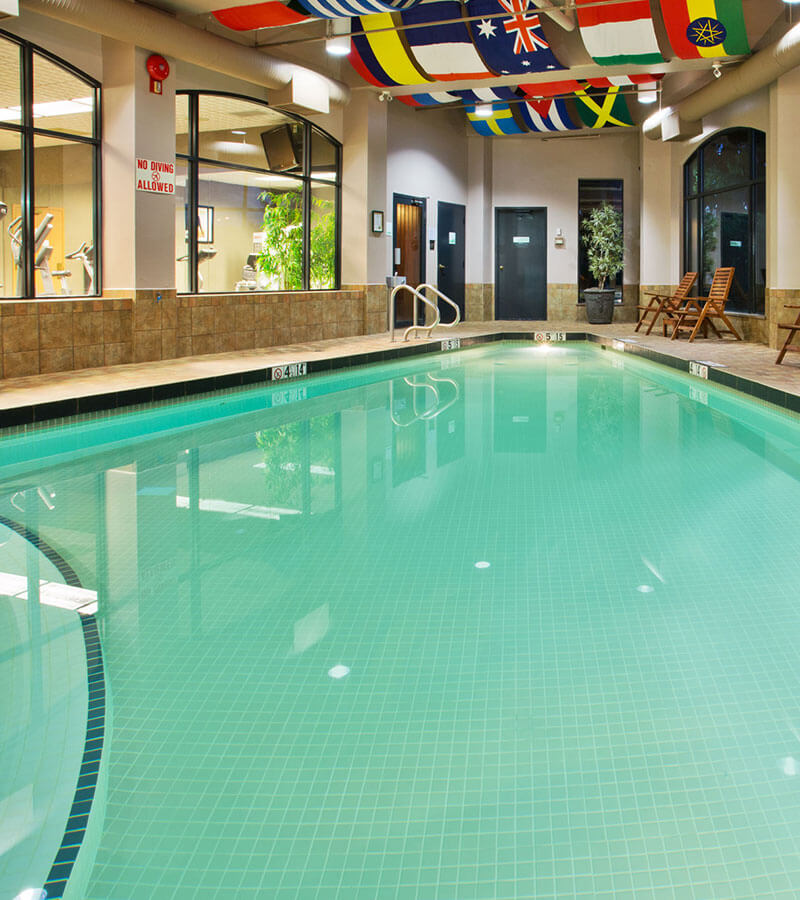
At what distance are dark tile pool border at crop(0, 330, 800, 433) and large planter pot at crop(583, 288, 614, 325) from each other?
421 cm

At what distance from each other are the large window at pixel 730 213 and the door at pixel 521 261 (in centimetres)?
292

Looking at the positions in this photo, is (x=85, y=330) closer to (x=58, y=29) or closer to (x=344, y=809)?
(x=58, y=29)

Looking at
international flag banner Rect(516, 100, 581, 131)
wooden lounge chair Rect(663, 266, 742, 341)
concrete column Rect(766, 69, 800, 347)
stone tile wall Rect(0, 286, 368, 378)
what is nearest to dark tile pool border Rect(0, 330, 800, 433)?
wooden lounge chair Rect(663, 266, 742, 341)

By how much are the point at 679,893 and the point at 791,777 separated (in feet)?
1.79

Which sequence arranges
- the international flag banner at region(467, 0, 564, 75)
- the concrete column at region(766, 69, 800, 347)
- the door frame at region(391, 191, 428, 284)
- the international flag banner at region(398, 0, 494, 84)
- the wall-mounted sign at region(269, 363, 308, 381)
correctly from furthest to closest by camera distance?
the door frame at region(391, 191, 428, 284) → the concrete column at region(766, 69, 800, 347) → the international flag banner at region(398, 0, 494, 84) → the international flag banner at region(467, 0, 564, 75) → the wall-mounted sign at region(269, 363, 308, 381)

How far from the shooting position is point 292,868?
176 cm

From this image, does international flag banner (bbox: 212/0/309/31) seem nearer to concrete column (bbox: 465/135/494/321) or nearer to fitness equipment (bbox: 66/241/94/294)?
fitness equipment (bbox: 66/241/94/294)

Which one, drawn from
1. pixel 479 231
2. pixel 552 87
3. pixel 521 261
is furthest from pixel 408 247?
pixel 552 87

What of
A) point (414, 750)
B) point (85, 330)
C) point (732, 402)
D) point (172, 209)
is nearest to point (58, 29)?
point (172, 209)

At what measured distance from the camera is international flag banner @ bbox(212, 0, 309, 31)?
8.59m

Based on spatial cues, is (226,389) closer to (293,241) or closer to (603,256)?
(293,241)

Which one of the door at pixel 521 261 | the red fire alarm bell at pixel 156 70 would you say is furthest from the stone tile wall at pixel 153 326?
the door at pixel 521 261

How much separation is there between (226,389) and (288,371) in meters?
0.98

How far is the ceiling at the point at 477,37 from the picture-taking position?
Answer: 896 centimetres
